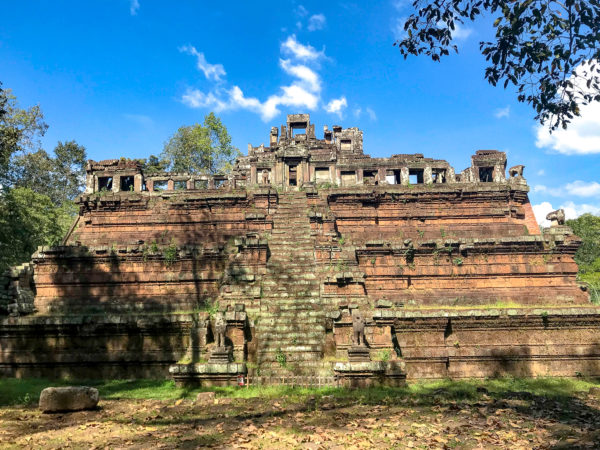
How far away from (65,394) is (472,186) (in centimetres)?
1780

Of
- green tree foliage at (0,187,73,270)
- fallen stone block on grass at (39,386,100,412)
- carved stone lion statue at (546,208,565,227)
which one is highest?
green tree foliage at (0,187,73,270)

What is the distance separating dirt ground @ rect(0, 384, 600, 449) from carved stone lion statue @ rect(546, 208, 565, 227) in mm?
9262

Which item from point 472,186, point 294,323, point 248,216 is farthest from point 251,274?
point 472,186

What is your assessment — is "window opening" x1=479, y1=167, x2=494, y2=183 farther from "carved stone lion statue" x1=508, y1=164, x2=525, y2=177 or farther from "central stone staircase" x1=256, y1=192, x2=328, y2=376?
"central stone staircase" x1=256, y1=192, x2=328, y2=376

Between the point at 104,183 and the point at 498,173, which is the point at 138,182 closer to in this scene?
the point at 104,183

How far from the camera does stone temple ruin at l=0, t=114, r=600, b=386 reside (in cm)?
1131

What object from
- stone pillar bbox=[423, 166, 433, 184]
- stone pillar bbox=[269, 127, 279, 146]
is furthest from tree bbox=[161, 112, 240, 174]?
stone pillar bbox=[423, 166, 433, 184]

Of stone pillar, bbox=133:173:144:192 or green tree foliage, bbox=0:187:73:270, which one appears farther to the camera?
green tree foliage, bbox=0:187:73:270

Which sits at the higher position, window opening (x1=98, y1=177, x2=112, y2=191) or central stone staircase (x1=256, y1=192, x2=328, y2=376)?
window opening (x1=98, y1=177, x2=112, y2=191)

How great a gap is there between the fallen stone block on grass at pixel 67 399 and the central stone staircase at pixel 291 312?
153 inches

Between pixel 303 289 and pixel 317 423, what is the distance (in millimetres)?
5904

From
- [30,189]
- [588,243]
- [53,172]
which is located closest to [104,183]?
[30,189]

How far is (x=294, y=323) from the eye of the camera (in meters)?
11.7

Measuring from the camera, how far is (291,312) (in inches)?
476
